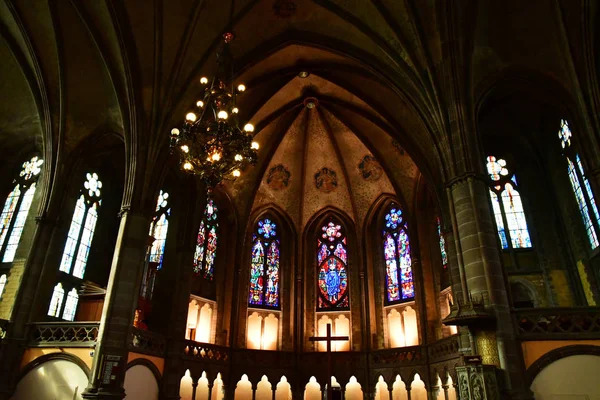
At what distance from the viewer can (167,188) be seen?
61.1 feet

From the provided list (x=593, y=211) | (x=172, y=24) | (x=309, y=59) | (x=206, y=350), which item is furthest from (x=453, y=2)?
(x=206, y=350)

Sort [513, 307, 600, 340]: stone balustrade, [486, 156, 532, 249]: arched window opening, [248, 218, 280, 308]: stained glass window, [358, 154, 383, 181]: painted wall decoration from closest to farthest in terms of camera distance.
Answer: [513, 307, 600, 340]: stone balustrade
[486, 156, 532, 249]: arched window opening
[248, 218, 280, 308]: stained glass window
[358, 154, 383, 181]: painted wall decoration

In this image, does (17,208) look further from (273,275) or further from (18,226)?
(273,275)

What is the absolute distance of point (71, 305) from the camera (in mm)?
16328

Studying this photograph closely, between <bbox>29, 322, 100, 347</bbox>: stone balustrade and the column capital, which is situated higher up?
the column capital

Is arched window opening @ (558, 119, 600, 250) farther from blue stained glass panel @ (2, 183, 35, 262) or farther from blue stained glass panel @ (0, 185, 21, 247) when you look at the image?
blue stained glass panel @ (0, 185, 21, 247)

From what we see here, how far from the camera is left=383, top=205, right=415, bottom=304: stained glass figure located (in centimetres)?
1906

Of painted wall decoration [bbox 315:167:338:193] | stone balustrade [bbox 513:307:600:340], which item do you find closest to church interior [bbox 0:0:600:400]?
stone balustrade [bbox 513:307:600:340]

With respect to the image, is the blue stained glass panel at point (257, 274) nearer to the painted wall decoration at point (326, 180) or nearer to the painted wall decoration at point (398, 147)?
the painted wall decoration at point (326, 180)

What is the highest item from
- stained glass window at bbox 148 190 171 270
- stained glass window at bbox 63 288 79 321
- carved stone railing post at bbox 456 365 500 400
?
stained glass window at bbox 148 190 171 270

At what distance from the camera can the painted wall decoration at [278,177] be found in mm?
21109

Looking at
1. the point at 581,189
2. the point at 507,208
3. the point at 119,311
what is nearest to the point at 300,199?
the point at 507,208

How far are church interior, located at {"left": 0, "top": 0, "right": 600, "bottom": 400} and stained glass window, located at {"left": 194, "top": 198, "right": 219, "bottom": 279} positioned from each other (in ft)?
0.52

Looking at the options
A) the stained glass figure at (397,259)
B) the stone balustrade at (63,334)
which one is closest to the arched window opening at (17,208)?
the stone balustrade at (63,334)
